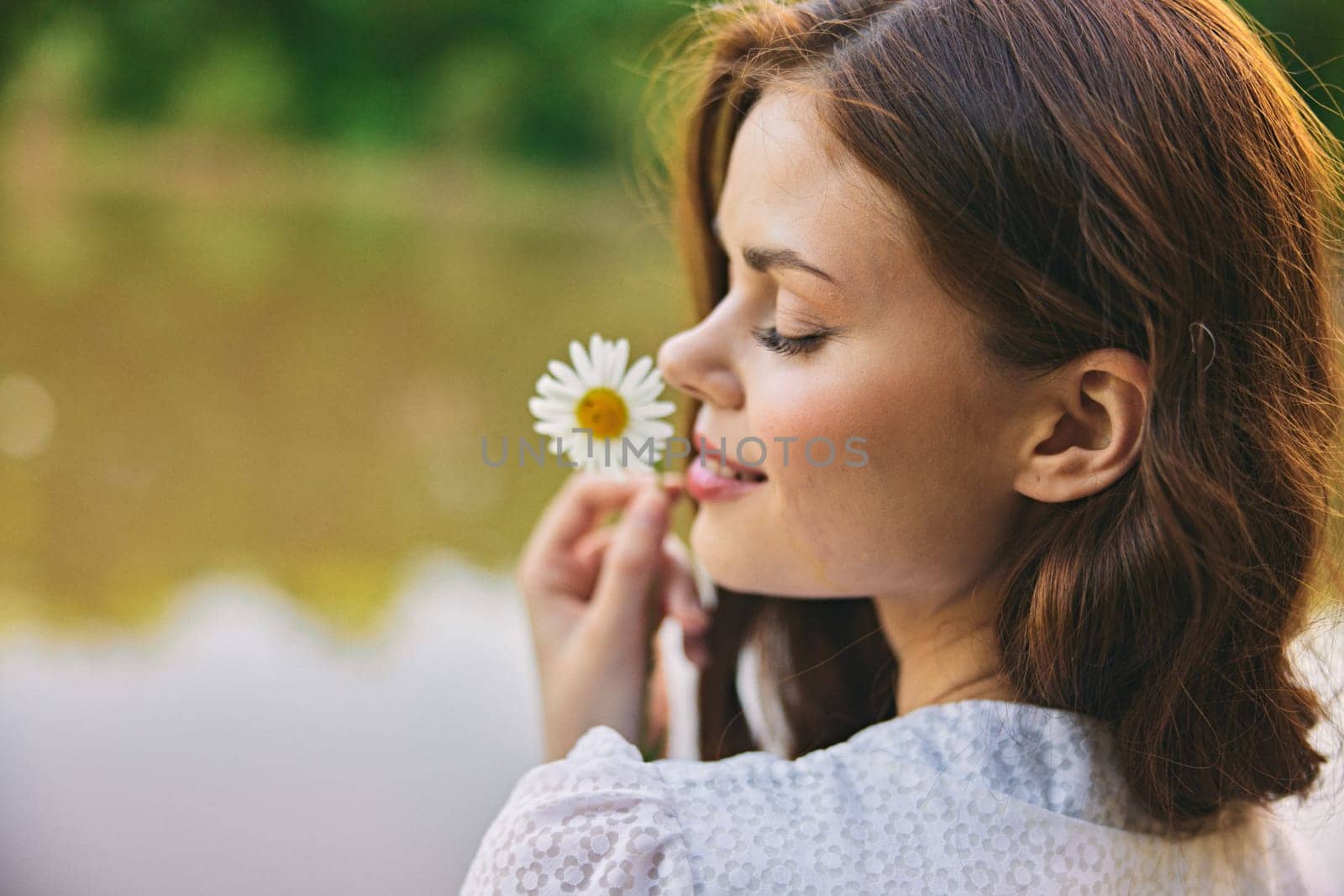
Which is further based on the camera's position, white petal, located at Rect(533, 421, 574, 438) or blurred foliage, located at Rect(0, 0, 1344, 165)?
blurred foliage, located at Rect(0, 0, 1344, 165)

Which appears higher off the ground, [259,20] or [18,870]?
[259,20]

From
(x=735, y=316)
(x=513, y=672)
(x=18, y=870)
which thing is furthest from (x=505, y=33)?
(x=735, y=316)

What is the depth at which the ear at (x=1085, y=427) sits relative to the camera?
55 centimetres

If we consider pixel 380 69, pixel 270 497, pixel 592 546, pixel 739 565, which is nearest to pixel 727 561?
pixel 739 565

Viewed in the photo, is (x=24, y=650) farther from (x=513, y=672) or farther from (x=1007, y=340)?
(x=1007, y=340)

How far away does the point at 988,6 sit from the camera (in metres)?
0.56

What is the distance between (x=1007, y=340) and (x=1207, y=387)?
9 cm

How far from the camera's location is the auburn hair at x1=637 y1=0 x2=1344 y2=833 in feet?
1.73

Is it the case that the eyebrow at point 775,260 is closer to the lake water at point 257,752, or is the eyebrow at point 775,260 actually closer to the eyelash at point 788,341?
the eyelash at point 788,341

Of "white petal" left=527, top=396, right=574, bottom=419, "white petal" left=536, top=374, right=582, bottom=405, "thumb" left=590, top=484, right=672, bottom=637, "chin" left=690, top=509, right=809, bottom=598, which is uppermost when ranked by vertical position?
"white petal" left=536, top=374, right=582, bottom=405

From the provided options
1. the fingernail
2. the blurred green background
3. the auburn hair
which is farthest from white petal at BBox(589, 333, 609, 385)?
the blurred green background

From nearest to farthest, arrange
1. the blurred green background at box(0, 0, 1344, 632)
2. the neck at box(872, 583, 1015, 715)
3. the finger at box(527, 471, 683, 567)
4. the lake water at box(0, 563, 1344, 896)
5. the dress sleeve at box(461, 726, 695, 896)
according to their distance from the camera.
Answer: the dress sleeve at box(461, 726, 695, 896) → the neck at box(872, 583, 1015, 715) → the finger at box(527, 471, 683, 567) → the lake water at box(0, 563, 1344, 896) → the blurred green background at box(0, 0, 1344, 632)

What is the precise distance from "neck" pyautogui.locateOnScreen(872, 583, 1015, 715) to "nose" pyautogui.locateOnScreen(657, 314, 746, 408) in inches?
6.4

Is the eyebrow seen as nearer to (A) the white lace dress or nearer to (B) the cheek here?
(B) the cheek
